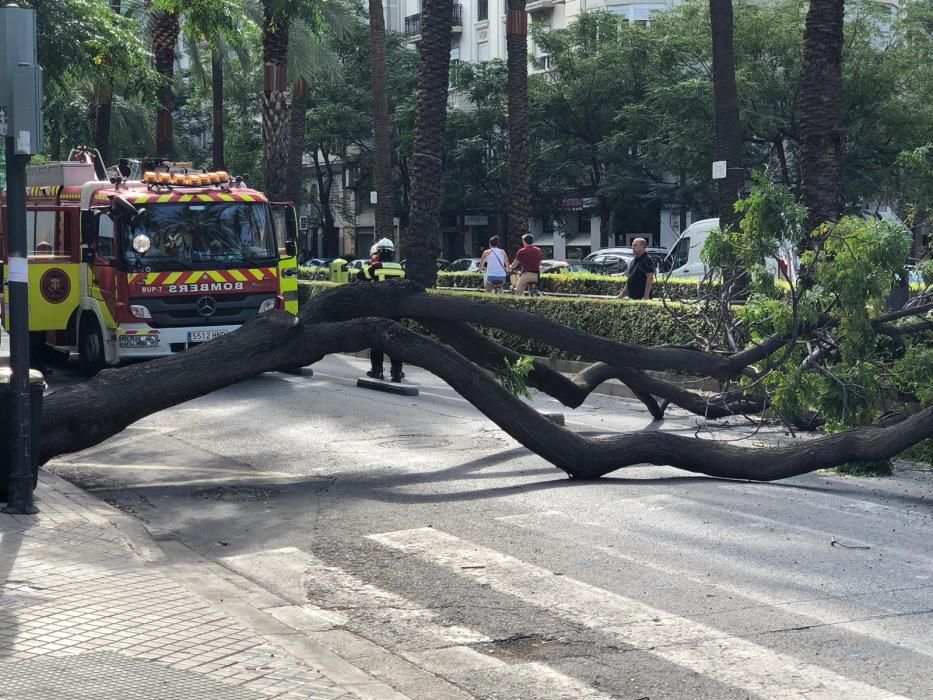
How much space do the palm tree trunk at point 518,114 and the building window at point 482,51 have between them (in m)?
33.7

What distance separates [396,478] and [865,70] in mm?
29814

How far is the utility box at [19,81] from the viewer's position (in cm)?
797

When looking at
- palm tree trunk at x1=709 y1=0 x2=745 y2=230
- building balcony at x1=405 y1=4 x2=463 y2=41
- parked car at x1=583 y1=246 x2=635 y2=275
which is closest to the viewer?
palm tree trunk at x1=709 y1=0 x2=745 y2=230

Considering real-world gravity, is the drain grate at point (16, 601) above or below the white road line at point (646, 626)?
above

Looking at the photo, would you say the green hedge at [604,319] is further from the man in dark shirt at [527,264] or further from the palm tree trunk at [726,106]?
the man in dark shirt at [527,264]

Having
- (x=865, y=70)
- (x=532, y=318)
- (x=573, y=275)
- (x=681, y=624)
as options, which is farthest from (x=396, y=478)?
(x=865, y=70)

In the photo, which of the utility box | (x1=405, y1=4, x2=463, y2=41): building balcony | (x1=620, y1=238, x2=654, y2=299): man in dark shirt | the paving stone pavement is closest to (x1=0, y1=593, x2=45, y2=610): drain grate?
the paving stone pavement

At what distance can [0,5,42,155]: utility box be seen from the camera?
7.97 meters

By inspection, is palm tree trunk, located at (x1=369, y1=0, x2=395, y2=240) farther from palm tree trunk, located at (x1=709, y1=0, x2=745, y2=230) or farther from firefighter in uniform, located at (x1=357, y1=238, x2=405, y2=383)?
firefighter in uniform, located at (x1=357, y1=238, x2=405, y2=383)

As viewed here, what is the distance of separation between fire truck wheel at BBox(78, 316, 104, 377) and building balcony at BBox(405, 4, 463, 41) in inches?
1946

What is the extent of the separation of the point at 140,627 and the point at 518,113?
25032mm

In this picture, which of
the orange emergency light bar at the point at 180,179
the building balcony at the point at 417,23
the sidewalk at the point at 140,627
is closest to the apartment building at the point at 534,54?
the building balcony at the point at 417,23

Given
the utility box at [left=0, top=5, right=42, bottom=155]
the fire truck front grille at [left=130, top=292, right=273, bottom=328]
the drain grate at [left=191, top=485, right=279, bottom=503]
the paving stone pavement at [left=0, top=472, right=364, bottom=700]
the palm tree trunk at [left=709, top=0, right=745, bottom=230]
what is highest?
the palm tree trunk at [left=709, top=0, right=745, bottom=230]

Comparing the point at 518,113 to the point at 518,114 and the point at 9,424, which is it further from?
the point at 9,424
